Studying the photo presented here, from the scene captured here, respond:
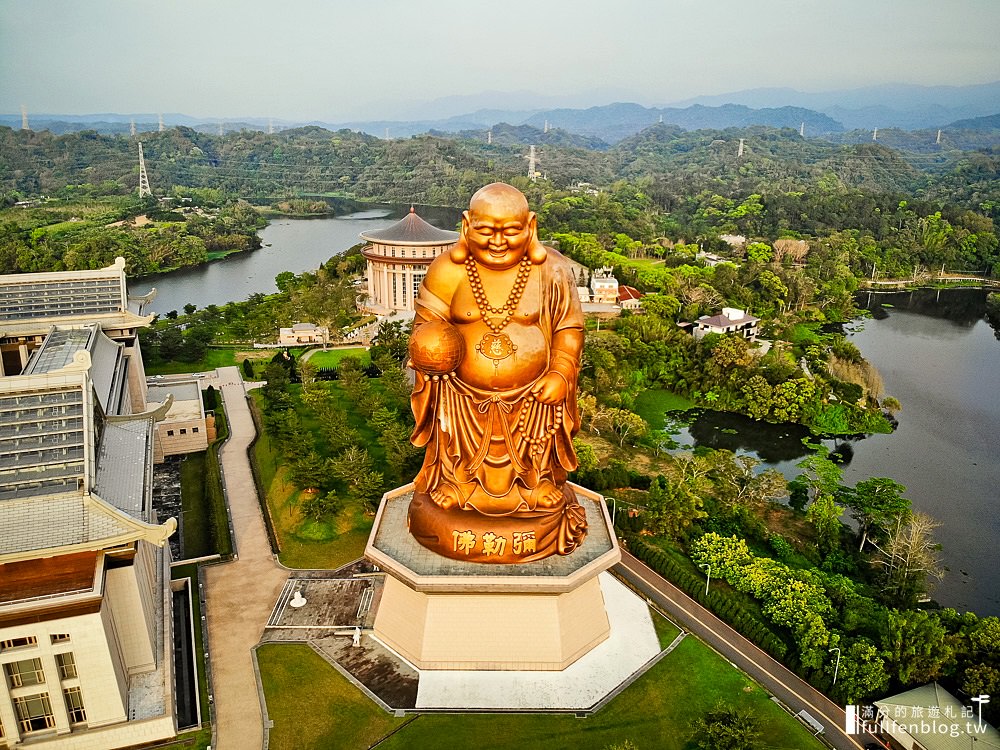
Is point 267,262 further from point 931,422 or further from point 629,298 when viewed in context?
point 931,422

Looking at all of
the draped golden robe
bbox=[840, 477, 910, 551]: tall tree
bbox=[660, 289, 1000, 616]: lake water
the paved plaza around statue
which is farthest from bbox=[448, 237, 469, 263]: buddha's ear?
bbox=[660, 289, 1000, 616]: lake water

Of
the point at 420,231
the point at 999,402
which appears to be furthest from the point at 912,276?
the point at 420,231

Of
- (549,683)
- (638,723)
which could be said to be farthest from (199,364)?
(638,723)

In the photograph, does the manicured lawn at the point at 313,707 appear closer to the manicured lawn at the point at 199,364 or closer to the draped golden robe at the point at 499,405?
the draped golden robe at the point at 499,405

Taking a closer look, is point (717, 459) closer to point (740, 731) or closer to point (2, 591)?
point (740, 731)

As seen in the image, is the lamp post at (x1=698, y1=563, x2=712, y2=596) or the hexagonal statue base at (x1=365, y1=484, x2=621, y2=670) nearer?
the hexagonal statue base at (x1=365, y1=484, x2=621, y2=670)

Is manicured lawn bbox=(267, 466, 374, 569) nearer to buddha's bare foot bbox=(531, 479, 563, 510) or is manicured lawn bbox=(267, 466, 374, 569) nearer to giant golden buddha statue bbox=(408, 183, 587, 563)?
giant golden buddha statue bbox=(408, 183, 587, 563)

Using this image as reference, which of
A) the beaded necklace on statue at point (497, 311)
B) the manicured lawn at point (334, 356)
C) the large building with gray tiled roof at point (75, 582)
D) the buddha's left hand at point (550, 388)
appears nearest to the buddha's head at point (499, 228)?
the beaded necklace on statue at point (497, 311)
